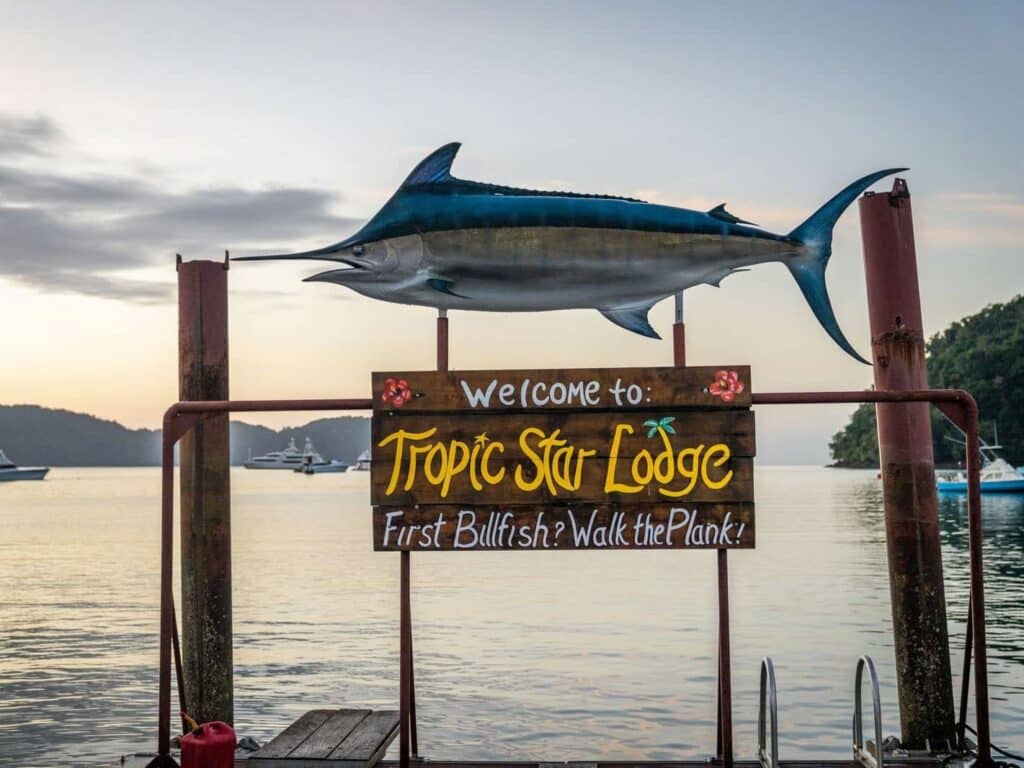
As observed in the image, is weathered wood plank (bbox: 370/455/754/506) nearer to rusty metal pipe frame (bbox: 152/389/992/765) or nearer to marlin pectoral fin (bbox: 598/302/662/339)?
rusty metal pipe frame (bbox: 152/389/992/765)

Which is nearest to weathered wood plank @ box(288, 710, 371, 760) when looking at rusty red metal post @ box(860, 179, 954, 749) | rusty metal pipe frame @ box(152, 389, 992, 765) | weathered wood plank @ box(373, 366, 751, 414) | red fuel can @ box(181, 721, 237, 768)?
red fuel can @ box(181, 721, 237, 768)

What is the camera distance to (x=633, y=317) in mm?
9648

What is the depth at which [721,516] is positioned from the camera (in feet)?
29.7

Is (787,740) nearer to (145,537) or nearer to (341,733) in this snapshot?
(341,733)

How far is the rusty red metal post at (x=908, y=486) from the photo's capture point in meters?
10.1

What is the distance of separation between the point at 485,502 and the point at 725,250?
9.11 ft

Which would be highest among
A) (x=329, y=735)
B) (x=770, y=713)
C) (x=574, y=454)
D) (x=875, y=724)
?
(x=574, y=454)

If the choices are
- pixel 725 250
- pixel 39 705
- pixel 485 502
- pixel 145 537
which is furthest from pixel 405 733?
pixel 145 537

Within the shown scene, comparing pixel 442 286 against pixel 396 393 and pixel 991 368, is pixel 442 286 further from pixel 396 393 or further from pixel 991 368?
pixel 991 368

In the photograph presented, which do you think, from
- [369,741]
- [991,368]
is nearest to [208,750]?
[369,741]

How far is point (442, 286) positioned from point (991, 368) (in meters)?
120

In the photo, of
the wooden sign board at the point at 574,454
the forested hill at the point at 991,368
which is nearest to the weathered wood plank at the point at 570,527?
the wooden sign board at the point at 574,454

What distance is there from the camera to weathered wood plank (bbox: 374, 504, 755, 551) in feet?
29.6

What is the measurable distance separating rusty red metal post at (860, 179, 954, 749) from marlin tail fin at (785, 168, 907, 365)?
844 mm
